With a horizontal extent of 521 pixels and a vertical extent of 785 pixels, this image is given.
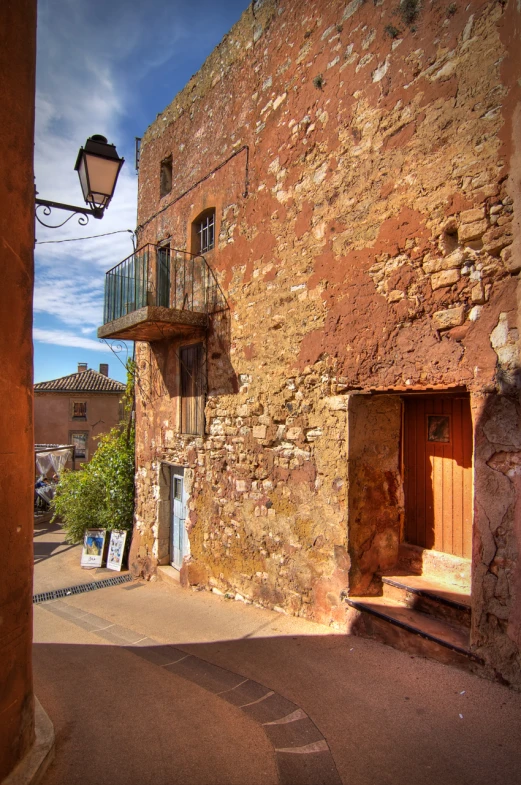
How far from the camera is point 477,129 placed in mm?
4129

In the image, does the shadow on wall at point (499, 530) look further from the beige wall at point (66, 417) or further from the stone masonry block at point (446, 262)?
the beige wall at point (66, 417)

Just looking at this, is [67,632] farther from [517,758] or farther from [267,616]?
[517,758]

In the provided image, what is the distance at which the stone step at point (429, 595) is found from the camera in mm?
4457

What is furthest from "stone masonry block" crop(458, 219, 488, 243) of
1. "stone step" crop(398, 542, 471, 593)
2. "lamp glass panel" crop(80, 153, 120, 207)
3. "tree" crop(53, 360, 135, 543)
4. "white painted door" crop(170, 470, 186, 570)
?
"tree" crop(53, 360, 135, 543)

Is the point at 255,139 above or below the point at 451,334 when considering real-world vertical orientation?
above

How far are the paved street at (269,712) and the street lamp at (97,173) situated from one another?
14.0 ft

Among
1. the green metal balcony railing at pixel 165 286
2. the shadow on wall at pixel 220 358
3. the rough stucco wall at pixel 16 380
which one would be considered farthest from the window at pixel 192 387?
the rough stucco wall at pixel 16 380

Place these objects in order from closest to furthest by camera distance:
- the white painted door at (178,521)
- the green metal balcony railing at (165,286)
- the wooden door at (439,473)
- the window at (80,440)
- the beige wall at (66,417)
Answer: the wooden door at (439,473), the green metal balcony railing at (165,286), the white painted door at (178,521), the beige wall at (66,417), the window at (80,440)

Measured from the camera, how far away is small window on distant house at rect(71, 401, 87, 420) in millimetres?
25819

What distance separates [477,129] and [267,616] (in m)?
5.62

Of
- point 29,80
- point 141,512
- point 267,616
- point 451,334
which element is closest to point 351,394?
point 451,334

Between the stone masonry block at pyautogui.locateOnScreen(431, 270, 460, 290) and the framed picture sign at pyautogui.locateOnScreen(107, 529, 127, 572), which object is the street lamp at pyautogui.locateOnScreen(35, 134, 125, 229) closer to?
the stone masonry block at pyautogui.locateOnScreen(431, 270, 460, 290)

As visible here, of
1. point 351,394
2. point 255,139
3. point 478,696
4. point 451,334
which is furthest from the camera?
point 255,139

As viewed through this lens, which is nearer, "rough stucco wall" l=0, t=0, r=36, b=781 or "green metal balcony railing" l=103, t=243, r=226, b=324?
"rough stucco wall" l=0, t=0, r=36, b=781
